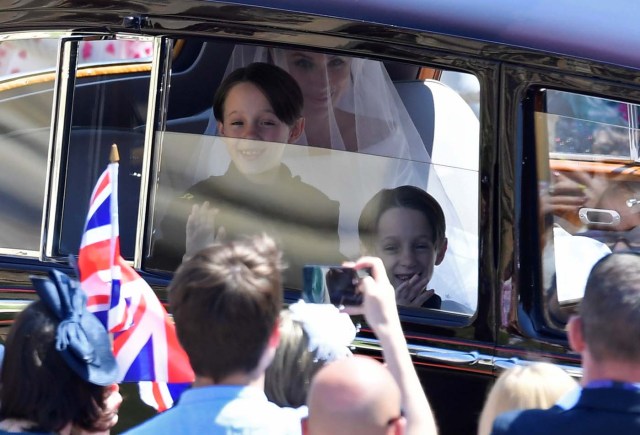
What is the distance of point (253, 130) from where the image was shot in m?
3.35

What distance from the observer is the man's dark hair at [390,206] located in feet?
10.3

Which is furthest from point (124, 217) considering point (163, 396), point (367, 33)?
point (367, 33)

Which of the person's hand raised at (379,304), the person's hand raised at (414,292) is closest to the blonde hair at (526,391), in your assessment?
the person's hand raised at (379,304)

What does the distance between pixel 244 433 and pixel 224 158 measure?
1.35 meters

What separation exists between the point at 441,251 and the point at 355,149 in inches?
16.6

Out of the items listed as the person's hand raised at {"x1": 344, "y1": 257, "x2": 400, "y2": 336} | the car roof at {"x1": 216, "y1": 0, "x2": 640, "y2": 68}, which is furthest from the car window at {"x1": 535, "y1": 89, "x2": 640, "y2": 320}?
the person's hand raised at {"x1": 344, "y1": 257, "x2": 400, "y2": 336}

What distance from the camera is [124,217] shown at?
122 inches

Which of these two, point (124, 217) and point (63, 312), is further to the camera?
point (124, 217)

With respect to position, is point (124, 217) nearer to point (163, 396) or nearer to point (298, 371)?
point (163, 396)

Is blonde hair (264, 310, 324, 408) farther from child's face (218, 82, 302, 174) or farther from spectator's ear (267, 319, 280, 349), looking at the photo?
child's face (218, 82, 302, 174)

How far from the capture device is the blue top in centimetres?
199

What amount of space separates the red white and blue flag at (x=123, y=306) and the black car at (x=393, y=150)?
0.81ft

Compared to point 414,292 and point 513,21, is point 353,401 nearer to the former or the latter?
point 414,292

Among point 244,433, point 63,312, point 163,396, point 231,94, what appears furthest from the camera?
point 231,94
